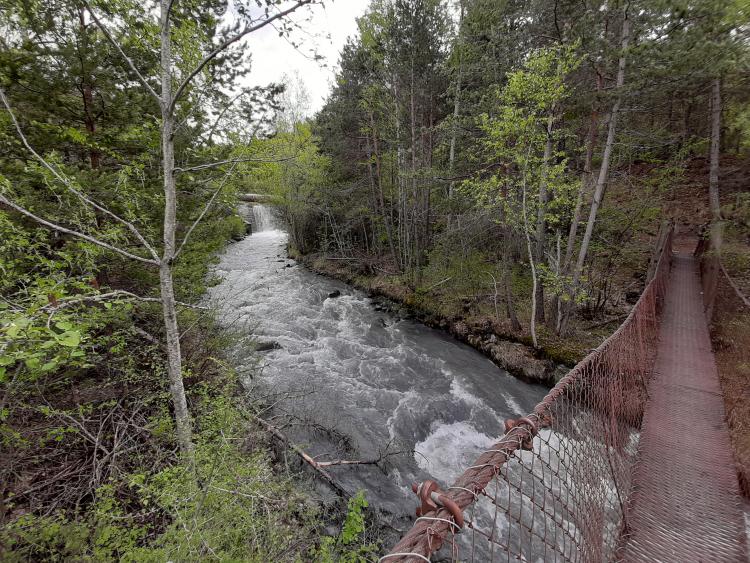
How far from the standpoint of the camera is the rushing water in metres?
5.56

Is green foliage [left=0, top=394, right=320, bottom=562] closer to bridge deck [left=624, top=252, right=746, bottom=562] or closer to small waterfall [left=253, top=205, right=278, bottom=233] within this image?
bridge deck [left=624, top=252, right=746, bottom=562]

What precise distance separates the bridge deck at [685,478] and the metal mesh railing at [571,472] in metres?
0.13

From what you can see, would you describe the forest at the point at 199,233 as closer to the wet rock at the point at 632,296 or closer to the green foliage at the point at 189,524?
the green foliage at the point at 189,524

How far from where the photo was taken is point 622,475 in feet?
8.32

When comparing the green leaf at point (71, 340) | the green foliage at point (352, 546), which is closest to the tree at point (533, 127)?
the green foliage at point (352, 546)

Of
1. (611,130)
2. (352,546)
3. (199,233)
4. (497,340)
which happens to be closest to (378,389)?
(497,340)

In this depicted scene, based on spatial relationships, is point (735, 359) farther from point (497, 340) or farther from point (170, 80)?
point (170, 80)

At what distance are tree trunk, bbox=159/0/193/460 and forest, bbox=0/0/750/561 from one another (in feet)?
0.07

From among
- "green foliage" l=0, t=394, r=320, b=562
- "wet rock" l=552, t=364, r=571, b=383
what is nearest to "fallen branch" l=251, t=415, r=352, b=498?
"green foliage" l=0, t=394, r=320, b=562

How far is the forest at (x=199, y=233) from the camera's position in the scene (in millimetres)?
2672

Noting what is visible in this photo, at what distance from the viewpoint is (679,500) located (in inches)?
91.4

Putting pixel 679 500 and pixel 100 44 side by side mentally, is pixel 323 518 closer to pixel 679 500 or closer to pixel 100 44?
pixel 679 500

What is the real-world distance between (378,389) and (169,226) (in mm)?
6095

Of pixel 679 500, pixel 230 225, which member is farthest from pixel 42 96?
pixel 679 500
